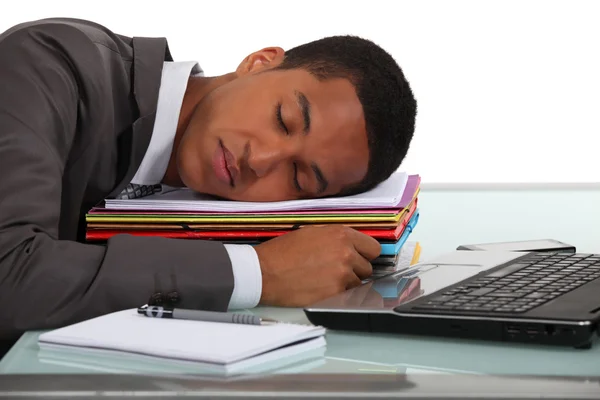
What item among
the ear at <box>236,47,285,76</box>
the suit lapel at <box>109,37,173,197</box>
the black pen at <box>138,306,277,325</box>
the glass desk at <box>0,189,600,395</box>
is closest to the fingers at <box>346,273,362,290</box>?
the glass desk at <box>0,189,600,395</box>

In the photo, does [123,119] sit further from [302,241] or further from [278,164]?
[302,241]

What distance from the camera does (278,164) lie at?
1.48 meters

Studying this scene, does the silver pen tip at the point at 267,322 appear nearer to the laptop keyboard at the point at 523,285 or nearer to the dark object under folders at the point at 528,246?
the laptop keyboard at the point at 523,285

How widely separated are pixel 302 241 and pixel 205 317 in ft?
1.00

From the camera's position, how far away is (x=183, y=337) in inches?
35.0

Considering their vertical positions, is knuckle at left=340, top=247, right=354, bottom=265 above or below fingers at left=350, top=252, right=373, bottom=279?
above

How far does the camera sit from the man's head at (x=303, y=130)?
1.47 meters

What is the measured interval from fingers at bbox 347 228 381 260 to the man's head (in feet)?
0.73

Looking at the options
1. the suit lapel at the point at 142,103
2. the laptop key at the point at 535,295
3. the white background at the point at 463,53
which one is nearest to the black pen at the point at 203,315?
the laptop key at the point at 535,295

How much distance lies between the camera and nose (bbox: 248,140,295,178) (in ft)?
4.79

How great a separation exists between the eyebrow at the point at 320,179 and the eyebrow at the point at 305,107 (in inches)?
2.2

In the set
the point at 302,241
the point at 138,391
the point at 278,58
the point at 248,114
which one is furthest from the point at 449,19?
the point at 138,391

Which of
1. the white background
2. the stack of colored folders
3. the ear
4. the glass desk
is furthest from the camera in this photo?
the white background

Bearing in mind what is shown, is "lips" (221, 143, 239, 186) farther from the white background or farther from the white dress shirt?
the white background
